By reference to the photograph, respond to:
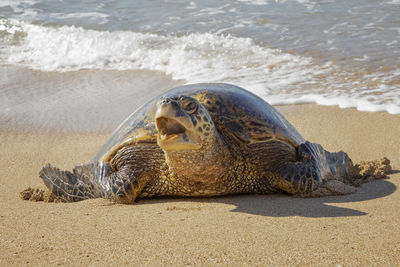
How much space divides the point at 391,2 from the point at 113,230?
11017mm

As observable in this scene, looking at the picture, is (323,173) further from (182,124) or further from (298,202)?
(182,124)

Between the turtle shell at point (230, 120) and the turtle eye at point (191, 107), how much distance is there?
0.56 m

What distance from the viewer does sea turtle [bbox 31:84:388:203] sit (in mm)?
3357

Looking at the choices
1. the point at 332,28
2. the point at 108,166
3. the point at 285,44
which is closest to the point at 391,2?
the point at 332,28

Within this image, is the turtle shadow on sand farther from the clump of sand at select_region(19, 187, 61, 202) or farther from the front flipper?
the clump of sand at select_region(19, 187, 61, 202)

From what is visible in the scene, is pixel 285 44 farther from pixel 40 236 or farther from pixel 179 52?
pixel 40 236

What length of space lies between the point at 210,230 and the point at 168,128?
732 millimetres

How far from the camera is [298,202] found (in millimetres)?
3283

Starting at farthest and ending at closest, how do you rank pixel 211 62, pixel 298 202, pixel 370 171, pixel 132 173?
pixel 211 62 → pixel 370 171 → pixel 132 173 → pixel 298 202

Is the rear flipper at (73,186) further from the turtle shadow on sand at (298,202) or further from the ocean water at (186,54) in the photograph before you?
the ocean water at (186,54)

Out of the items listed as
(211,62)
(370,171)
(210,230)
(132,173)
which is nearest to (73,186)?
(132,173)

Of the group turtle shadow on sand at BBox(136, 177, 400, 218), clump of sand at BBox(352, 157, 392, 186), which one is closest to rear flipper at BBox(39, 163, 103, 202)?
turtle shadow on sand at BBox(136, 177, 400, 218)

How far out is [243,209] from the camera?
314 cm

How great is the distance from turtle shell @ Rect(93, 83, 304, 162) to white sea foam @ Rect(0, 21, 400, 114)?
2.60 metres
